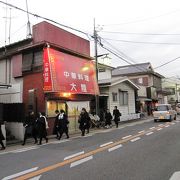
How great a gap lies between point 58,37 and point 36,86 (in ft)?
12.8

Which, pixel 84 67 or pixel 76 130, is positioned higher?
pixel 84 67

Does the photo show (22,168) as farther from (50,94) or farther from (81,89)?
(81,89)

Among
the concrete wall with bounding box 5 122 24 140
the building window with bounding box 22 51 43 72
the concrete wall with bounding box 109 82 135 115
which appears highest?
the building window with bounding box 22 51 43 72

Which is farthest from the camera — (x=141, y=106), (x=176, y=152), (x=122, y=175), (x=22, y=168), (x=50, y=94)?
(x=141, y=106)

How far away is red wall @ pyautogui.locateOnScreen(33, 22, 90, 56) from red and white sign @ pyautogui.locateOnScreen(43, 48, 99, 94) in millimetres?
859

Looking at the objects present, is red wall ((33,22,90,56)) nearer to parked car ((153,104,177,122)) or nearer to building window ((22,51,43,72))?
building window ((22,51,43,72))

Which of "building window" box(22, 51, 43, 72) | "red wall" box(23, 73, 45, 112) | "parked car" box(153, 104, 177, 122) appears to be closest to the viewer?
"red wall" box(23, 73, 45, 112)

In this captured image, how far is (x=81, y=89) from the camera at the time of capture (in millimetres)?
20078

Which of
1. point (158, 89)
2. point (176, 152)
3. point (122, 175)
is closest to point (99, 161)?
point (122, 175)

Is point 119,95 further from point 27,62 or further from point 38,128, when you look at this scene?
point 38,128

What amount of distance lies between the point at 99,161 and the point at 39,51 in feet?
38.5

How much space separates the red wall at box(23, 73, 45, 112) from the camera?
17.8m

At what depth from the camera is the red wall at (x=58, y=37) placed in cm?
1802

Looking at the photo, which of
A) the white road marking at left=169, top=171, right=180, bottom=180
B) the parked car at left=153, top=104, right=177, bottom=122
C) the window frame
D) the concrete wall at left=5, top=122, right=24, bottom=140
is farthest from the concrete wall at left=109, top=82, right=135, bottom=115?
the white road marking at left=169, top=171, right=180, bottom=180
